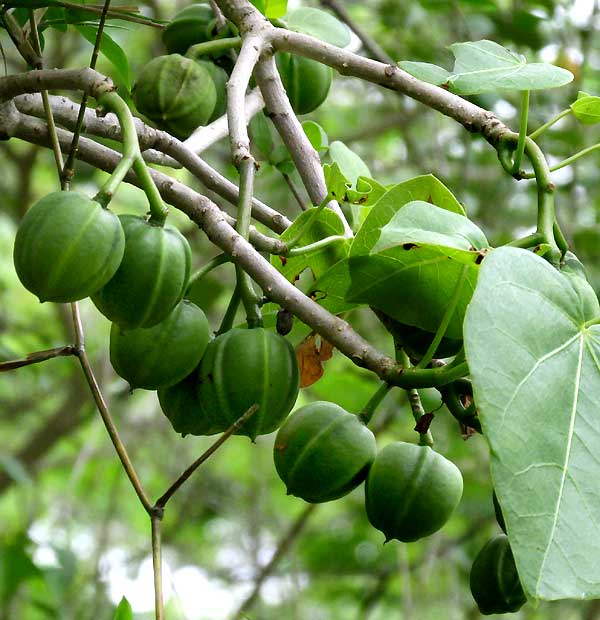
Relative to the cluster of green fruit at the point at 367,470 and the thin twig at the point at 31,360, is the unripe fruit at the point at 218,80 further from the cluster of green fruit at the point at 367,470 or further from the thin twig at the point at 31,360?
the cluster of green fruit at the point at 367,470

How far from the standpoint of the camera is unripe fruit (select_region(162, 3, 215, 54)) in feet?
5.16

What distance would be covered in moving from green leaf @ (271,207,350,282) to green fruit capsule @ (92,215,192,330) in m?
0.29

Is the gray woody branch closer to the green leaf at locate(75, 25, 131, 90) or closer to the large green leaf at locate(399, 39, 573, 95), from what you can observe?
the large green leaf at locate(399, 39, 573, 95)

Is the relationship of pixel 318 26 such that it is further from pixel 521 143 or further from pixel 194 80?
pixel 521 143

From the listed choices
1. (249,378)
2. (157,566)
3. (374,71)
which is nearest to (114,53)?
(374,71)

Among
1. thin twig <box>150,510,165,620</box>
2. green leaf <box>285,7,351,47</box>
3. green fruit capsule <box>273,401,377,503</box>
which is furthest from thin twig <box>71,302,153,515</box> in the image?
green leaf <box>285,7,351,47</box>

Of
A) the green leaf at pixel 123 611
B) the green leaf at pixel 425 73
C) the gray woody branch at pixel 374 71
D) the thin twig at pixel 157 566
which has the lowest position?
the green leaf at pixel 123 611

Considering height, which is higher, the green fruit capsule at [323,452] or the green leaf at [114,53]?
the green leaf at [114,53]

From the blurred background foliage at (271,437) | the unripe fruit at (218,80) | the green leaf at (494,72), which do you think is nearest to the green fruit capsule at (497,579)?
the green leaf at (494,72)

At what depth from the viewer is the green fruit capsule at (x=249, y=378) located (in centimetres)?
101

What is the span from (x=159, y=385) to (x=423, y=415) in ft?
0.92

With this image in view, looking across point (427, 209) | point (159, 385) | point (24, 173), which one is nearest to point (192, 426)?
point (159, 385)

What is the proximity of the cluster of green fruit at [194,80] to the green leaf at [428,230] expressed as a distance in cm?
50

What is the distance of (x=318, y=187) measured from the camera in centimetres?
130
